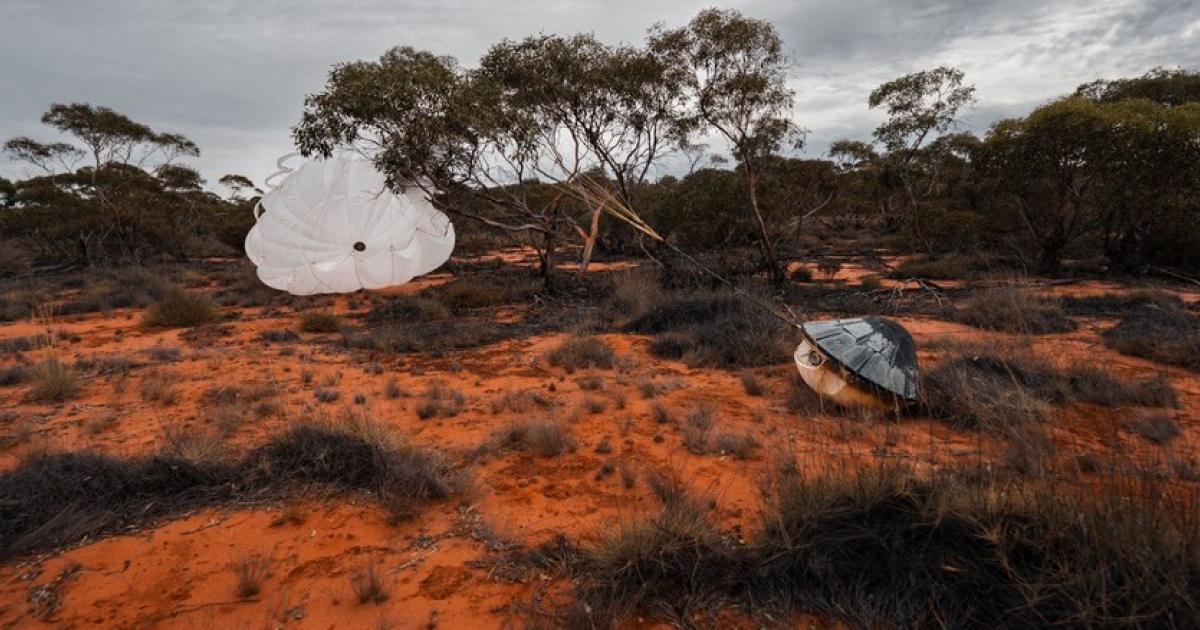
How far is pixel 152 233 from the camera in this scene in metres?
26.6

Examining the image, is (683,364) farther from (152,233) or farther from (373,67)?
(152,233)

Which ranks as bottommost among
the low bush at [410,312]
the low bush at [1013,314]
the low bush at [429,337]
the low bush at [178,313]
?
the low bush at [1013,314]

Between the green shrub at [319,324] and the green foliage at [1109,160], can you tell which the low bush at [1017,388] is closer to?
the green foliage at [1109,160]

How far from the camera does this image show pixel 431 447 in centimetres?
492

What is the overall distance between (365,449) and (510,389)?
240 cm

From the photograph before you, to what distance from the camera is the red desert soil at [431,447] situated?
2883mm

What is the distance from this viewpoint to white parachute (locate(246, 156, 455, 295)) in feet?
44.1

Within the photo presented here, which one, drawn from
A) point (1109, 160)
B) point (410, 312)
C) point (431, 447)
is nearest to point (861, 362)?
point (431, 447)

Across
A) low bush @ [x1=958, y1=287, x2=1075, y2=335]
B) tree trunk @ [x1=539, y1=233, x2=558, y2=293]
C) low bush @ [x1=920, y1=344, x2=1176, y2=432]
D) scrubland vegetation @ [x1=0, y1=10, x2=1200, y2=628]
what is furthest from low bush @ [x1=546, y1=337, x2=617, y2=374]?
low bush @ [x1=958, y1=287, x2=1075, y2=335]

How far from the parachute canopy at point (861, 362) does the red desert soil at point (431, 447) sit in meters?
0.32

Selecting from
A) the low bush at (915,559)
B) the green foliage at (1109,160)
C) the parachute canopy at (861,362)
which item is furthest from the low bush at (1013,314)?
the low bush at (915,559)

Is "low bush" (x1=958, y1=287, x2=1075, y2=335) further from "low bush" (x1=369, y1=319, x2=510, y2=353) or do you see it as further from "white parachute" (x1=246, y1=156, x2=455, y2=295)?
"white parachute" (x1=246, y1=156, x2=455, y2=295)

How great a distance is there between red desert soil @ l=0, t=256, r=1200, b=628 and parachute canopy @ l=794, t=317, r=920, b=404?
0.32m

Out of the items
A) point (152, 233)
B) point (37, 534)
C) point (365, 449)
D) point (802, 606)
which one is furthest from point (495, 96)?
point (152, 233)
